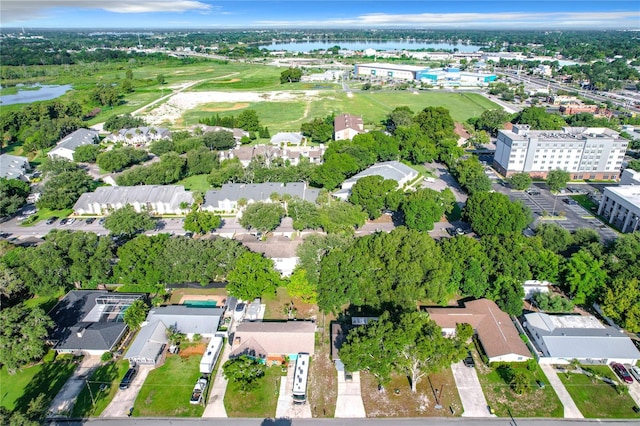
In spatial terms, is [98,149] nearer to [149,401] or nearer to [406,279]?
[149,401]

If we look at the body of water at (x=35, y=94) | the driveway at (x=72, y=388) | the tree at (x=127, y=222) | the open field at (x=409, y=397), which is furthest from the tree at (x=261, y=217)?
the body of water at (x=35, y=94)

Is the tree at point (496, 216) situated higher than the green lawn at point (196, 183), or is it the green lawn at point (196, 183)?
the tree at point (496, 216)

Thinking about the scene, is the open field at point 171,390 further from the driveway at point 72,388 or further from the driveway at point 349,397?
the driveway at point 349,397

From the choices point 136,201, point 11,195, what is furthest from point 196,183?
point 11,195

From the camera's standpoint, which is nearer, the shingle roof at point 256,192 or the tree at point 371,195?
the tree at point 371,195

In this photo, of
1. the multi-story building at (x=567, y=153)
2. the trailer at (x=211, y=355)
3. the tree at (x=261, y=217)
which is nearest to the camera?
the trailer at (x=211, y=355)

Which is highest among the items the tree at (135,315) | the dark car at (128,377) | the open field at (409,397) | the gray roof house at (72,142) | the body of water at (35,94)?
the body of water at (35,94)

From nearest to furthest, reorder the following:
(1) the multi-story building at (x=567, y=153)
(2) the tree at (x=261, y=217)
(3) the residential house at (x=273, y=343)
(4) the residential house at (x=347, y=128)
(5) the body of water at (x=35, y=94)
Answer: (3) the residential house at (x=273, y=343)
(2) the tree at (x=261, y=217)
(1) the multi-story building at (x=567, y=153)
(4) the residential house at (x=347, y=128)
(5) the body of water at (x=35, y=94)
